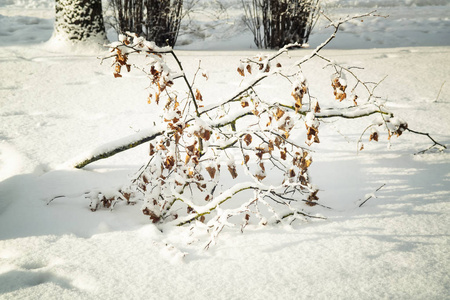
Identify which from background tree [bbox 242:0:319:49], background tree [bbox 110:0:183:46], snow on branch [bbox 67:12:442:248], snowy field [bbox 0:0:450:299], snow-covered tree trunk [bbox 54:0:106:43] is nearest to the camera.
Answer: snowy field [bbox 0:0:450:299]

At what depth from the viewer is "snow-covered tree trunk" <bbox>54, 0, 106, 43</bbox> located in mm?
4285

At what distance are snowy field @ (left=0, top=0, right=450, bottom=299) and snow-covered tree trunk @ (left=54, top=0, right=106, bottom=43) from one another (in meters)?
1.15

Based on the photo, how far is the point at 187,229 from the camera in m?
1.60

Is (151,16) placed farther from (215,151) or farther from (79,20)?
(215,151)

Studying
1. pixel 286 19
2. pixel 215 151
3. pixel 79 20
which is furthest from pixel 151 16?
pixel 215 151

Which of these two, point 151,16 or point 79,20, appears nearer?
point 79,20

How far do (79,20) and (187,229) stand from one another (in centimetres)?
374

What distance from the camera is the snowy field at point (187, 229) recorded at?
4.12 feet

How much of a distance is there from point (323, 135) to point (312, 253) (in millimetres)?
1356

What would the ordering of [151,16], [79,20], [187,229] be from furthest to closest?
[151,16]
[79,20]
[187,229]

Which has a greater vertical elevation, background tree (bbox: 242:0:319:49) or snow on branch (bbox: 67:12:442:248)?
background tree (bbox: 242:0:319:49)

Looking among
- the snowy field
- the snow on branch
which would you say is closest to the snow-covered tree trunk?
the snowy field

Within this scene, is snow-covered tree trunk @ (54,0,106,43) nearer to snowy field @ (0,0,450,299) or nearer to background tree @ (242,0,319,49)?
snowy field @ (0,0,450,299)

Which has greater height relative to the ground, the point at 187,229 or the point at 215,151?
the point at 215,151
